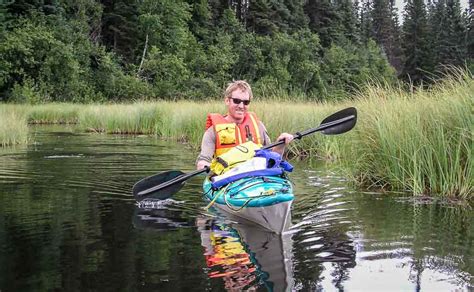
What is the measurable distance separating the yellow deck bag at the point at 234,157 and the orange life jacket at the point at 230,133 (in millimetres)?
534

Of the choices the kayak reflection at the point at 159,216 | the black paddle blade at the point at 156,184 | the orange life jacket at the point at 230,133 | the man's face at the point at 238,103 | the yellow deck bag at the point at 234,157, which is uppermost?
the man's face at the point at 238,103

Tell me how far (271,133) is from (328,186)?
3.72 m

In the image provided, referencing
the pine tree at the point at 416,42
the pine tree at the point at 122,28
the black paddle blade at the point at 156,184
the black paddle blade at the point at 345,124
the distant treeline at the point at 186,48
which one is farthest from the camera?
the pine tree at the point at 416,42

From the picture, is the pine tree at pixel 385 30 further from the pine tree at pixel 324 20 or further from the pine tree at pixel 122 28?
the pine tree at pixel 122 28

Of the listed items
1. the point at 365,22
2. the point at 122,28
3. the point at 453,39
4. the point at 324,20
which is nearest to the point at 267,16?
the point at 324,20

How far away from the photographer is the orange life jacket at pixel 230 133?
6.49m

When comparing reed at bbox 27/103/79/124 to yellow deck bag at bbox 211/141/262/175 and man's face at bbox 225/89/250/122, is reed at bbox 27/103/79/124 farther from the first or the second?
yellow deck bag at bbox 211/141/262/175

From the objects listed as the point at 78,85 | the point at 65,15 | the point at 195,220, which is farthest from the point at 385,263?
the point at 65,15

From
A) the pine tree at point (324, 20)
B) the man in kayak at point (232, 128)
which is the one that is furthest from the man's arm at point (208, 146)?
the pine tree at point (324, 20)

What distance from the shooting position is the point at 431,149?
6.50 m

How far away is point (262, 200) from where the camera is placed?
16.5 ft

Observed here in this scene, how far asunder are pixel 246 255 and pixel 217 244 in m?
0.44

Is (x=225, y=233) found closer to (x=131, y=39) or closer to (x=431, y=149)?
(x=431, y=149)

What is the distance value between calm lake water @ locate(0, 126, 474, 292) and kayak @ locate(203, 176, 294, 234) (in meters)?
0.14
